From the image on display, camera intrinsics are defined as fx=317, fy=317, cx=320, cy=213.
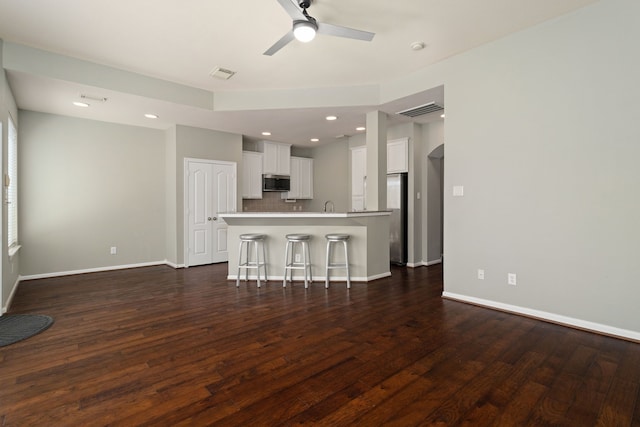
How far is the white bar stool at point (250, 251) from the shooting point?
463 centimetres

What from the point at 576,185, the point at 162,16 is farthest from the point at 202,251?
the point at 576,185

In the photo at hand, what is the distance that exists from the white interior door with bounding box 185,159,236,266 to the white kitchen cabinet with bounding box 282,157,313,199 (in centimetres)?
170

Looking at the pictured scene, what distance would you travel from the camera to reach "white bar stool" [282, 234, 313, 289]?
4.57m

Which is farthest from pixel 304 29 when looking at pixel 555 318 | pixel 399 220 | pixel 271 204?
pixel 271 204

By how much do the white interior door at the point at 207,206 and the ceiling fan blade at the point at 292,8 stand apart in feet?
13.8

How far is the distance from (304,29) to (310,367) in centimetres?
272

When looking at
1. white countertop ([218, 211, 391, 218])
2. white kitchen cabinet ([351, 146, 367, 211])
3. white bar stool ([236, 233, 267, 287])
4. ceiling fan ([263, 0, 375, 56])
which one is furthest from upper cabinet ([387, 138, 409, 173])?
ceiling fan ([263, 0, 375, 56])

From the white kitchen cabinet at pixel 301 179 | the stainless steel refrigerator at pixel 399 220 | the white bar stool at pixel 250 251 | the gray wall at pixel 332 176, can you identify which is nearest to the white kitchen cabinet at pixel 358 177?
the gray wall at pixel 332 176

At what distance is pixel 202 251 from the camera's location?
6289mm

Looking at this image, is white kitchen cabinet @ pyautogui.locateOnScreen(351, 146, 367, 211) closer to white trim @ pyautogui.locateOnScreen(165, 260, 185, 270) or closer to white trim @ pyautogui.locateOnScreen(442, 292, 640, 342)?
white trim @ pyautogui.locateOnScreen(442, 292, 640, 342)

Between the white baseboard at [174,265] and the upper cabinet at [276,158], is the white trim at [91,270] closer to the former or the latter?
the white baseboard at [174,265]

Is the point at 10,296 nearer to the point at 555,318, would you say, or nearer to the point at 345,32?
the point at 345,32

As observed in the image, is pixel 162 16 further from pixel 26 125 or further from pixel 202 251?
pixel 202 251

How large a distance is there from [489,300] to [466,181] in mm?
1400
